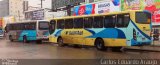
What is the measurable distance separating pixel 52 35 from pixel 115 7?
32.0 ft

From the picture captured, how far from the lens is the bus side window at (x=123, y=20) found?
19891mm

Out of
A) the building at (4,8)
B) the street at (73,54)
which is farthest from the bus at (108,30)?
the building at (4,8)

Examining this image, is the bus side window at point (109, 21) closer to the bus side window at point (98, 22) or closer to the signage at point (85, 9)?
the bus side window at point (98, 22)

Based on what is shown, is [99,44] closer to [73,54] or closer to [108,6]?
[73,54]

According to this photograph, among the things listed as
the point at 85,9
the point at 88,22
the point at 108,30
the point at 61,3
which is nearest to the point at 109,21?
the point at 108,30

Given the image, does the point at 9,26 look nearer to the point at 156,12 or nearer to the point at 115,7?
the point at 115,7

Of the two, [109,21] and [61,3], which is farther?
[61,3]

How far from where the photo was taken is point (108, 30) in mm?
21703

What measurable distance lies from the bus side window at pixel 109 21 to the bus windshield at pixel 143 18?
5.78 feet

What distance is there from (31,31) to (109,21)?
14.0 metres

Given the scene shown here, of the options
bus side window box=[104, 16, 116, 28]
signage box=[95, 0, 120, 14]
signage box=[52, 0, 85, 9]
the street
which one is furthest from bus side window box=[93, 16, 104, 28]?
signage box=[52, 0, 85, 9]

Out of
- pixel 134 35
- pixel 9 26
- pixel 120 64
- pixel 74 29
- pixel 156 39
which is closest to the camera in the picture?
pixel 120 64

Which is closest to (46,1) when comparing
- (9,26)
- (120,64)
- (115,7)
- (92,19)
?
(9,26)

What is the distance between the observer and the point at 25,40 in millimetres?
35375
